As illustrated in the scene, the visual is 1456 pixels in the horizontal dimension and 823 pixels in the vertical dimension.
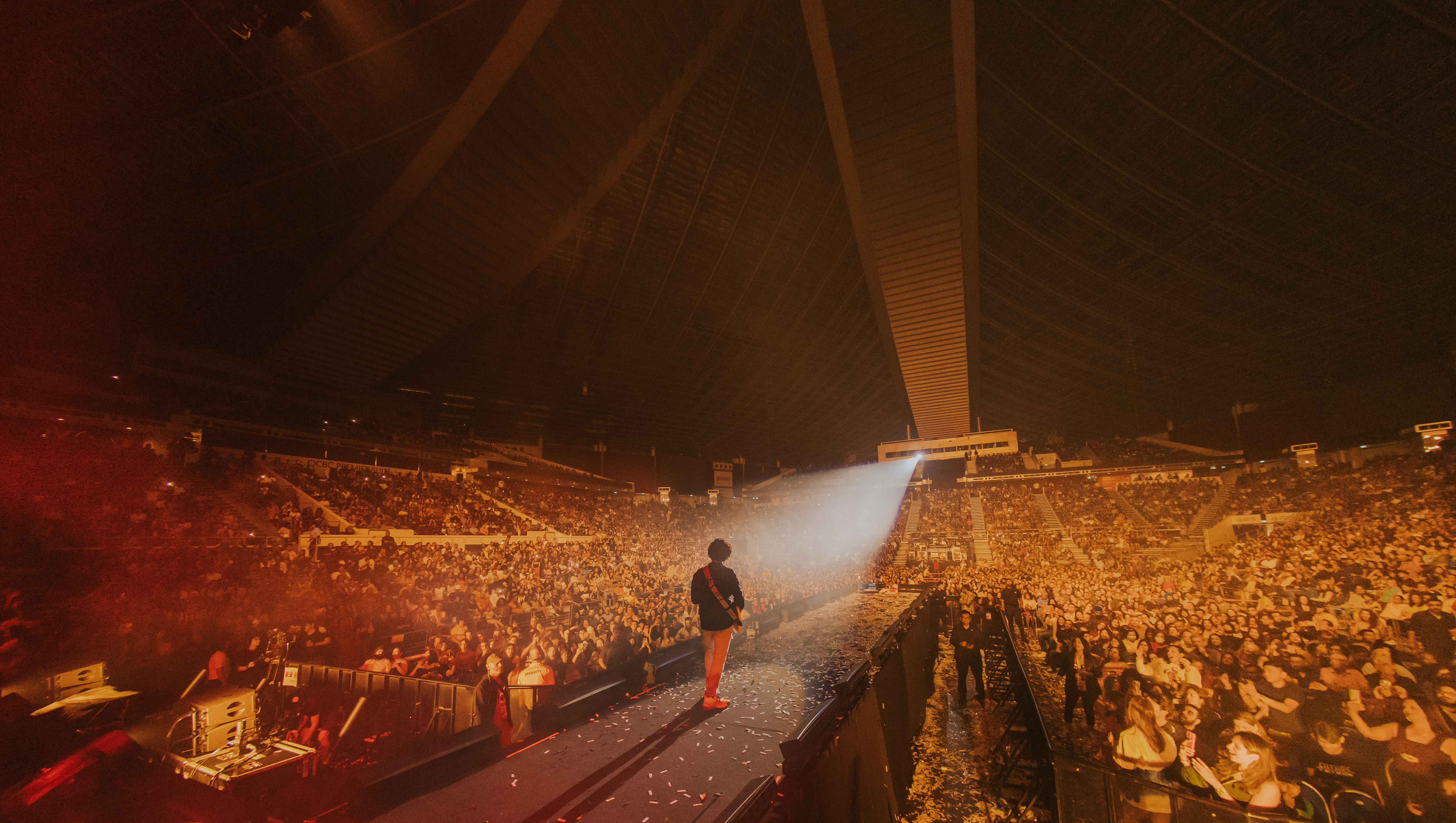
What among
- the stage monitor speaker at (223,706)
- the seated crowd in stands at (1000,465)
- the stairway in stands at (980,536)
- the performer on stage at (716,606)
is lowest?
the stairway in stands at (980,536)

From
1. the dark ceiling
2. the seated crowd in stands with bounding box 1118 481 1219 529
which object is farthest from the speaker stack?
the seated crowd in stands with bounding box 1118 481 1219 529

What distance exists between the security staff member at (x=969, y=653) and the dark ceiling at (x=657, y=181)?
569 centimetres

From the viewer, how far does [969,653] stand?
699 cm

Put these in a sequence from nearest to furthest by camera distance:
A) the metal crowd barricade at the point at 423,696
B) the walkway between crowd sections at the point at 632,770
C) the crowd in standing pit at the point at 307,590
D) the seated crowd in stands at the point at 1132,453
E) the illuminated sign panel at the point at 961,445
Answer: the walkway between crowd sections at the point at 632,770 < the metal crowd barricade at the point at 423,696 < the crowd in standing pit at the point at 307,590 < the illuminated sign panel at the point at 961,445 < the seated crowd in stands at the point at 1132,453

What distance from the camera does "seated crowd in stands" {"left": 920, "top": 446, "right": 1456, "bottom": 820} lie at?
2.81 metres

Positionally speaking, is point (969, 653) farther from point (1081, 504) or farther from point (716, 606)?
point (1081, 504)

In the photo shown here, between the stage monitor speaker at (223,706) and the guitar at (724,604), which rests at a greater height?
the guitar at (724,604)

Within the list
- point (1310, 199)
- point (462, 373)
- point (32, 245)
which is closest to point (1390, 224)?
point (1310, 199)

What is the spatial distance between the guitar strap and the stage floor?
758mm

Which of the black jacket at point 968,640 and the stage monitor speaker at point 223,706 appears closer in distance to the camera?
the stage monitor speaker at point 223,706

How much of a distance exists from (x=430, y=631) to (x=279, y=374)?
7.12m

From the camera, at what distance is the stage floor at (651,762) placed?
2.65 m

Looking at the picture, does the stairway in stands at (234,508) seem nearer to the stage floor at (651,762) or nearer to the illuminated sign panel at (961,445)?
the stage floor at (651,762)

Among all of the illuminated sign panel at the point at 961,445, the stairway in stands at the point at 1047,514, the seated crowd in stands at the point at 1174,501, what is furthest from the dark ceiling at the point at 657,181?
the stairway in stands at the point at 1047,514
